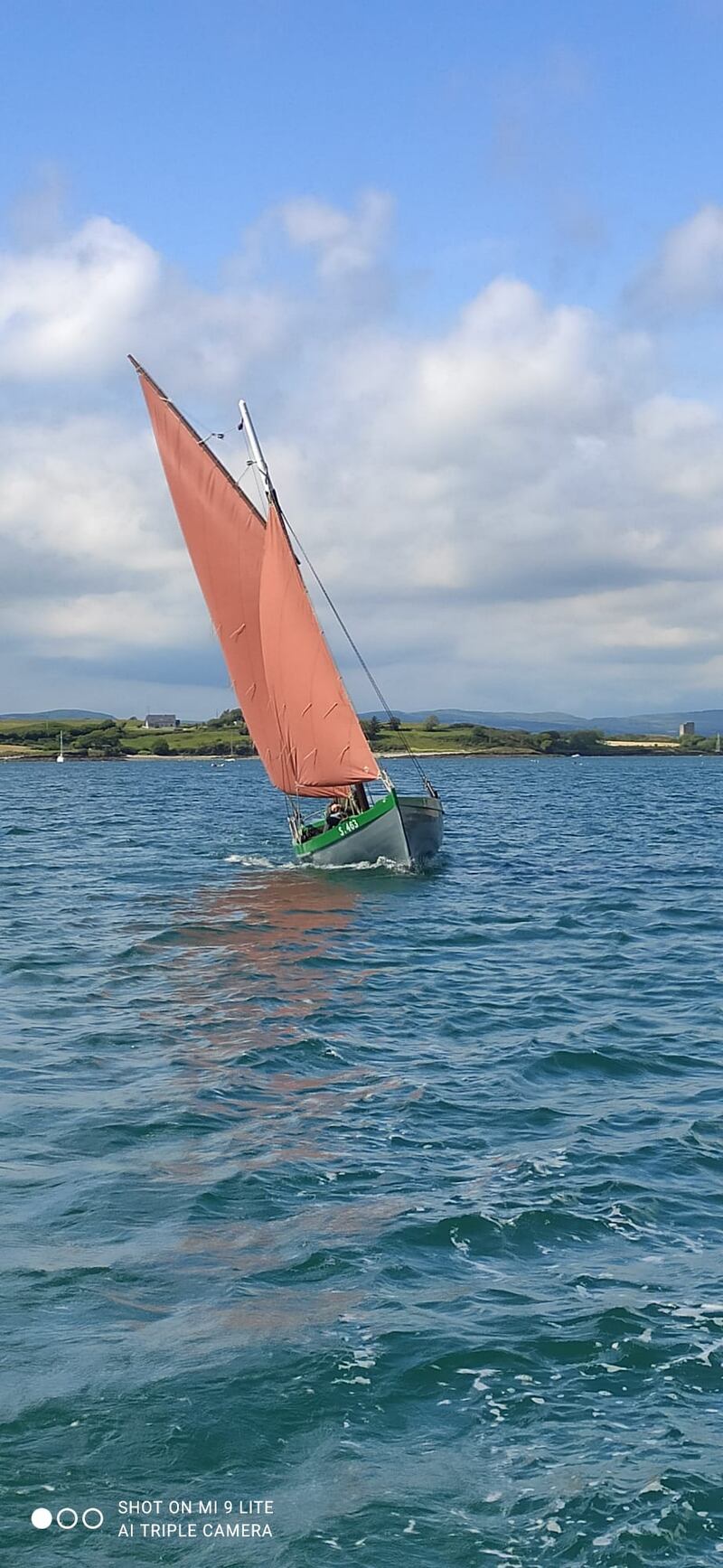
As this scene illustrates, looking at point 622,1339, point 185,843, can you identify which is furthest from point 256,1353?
point 185,843

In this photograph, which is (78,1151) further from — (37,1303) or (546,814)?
(546,814)

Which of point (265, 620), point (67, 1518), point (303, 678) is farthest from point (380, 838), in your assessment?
point (67, 1518)

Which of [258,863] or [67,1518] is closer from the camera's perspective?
[67,1518]

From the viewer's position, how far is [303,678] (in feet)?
130

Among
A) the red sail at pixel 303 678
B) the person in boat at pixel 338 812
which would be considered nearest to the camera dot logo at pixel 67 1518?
the red sail at pixel 303 678

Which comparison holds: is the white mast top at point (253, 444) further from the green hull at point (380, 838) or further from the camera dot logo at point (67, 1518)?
the camera dot logo at point (67, 1518)

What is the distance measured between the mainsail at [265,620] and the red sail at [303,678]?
29 mm

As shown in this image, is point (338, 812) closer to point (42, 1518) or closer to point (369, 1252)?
point (369, 1252)

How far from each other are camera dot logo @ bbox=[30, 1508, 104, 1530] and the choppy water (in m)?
0.07

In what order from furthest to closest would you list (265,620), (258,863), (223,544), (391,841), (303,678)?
(258,863)
(391,841)
(223,544)
(303,678)
(265,620)

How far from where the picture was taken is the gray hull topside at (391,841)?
41375 millimetres

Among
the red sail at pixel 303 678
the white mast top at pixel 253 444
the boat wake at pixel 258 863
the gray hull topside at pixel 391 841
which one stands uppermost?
the white mast top at pixel 253 444

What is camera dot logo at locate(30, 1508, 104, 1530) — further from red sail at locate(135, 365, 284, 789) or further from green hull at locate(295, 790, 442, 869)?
red sail at locate(135, 365, 284, 789)

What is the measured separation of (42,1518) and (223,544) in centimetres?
3598
